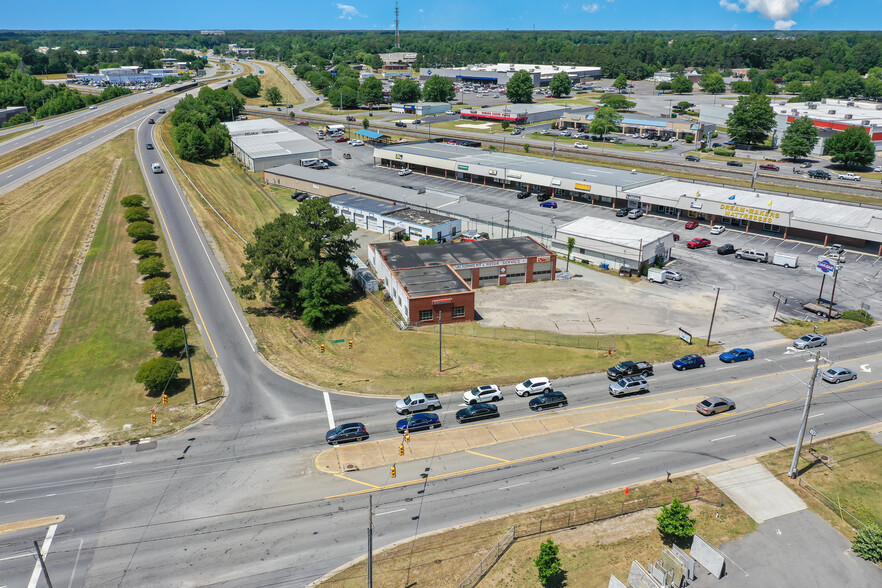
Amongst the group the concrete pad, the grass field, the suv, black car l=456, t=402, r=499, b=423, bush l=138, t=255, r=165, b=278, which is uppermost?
the suv

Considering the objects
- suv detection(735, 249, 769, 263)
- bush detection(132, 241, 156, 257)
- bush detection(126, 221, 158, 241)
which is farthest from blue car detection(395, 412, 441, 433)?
bush detection(126, 221, 158, 241)

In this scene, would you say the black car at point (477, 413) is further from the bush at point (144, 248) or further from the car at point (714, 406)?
the bush at point (144, 248)

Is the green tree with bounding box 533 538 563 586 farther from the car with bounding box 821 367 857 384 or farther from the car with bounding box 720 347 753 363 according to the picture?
the car with bounding box 821 367 857 384

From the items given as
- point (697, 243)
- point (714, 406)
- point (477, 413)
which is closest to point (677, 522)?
point (714, 406)

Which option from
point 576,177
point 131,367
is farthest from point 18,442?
point 576,177

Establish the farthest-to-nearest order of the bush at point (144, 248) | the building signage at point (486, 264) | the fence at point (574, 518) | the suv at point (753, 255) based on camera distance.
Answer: the suv at point (753, 255) → the bush at point (144, 248) → the building signage at point (486, 264) → the fence at point (574, 518)

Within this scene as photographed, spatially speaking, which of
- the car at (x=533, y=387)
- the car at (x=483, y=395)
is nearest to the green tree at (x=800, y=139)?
the car at (x=533, y=387)
